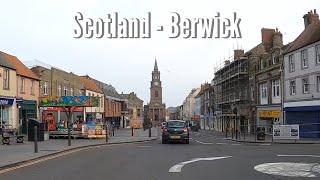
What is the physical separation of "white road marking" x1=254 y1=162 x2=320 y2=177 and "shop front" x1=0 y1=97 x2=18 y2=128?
25.3 meters

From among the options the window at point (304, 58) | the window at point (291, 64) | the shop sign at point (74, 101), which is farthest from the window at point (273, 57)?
the shop sign at point (74, 101)

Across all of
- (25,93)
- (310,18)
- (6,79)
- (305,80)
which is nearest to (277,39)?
(310,18)

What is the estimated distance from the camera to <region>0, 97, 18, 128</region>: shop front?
3566 centimetres

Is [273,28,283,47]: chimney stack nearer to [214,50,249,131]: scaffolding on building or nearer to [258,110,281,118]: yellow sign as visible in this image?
[214,50,249,131]: scaffolding on building

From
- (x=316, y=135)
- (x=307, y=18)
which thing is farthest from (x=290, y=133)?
(x=307, y=18)

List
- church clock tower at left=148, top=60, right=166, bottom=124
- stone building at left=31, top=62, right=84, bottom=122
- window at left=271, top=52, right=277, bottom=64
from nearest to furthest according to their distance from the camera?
window at left=271, top=52, right=277, bottom=64, stone building at left=31, top=62, right=84, bottom=122, church clock tower at left=148, top=60, right=166, bottom=124

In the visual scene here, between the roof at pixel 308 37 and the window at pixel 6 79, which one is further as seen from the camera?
the roof at pixel 308 37

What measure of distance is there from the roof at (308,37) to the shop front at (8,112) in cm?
2598

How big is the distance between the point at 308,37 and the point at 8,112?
2743cm

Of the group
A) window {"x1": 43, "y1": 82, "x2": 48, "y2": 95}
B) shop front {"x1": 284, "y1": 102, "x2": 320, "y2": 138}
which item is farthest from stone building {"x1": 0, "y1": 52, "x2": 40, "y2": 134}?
shop front {"x1": 284, "y1": 102, "x2": 320, "y2": 138}

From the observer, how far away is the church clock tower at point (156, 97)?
167875 millimetres

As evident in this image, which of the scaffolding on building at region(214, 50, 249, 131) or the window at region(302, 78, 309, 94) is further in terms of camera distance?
the scaffolding on building at region(214, 50, 249, 131)

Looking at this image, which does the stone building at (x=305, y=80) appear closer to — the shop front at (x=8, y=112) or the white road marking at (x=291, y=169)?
the white road marking at (x=291, y=169)

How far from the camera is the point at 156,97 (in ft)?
552
